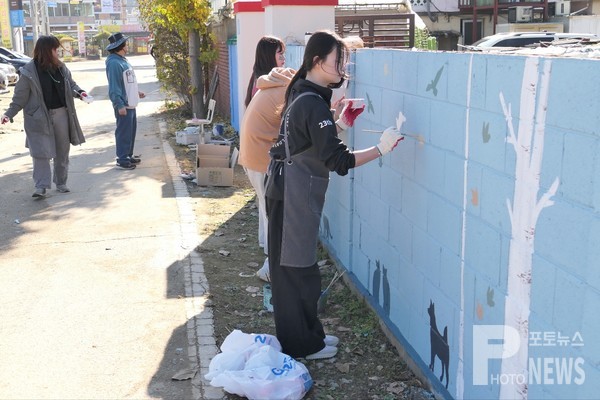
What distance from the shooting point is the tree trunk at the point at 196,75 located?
14.8 meters

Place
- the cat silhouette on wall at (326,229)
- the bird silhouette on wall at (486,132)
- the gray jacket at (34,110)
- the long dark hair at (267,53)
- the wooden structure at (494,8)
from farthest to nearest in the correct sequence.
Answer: the wooden structure at (494,8), the gray jacket at (34,110), the cat silhouette on wall at (326,229), the long dark hair at (267,53), the bird silhouette on wall at (486,132)

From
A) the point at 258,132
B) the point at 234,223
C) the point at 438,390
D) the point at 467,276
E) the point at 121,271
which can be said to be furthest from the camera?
the point at 234,223

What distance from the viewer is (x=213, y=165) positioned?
9703mm

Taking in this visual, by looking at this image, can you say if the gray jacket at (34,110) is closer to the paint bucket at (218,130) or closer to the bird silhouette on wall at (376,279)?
the paint bucket at (218,130)

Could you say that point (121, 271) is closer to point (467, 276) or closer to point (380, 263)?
point (380, 263)

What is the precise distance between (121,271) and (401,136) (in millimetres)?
3197

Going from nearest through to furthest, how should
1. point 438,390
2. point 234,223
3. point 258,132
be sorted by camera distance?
point 438,390 → point 258,132 → point 234,223

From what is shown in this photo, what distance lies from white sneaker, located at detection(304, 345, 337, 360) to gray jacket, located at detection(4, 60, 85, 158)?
5210mm

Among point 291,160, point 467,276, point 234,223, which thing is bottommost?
point 234,223

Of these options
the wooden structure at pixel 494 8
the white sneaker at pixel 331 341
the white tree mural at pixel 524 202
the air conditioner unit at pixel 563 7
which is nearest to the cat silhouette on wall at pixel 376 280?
the white sneaker at pixel 331 341

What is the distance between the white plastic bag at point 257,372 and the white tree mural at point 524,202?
4.17 feet

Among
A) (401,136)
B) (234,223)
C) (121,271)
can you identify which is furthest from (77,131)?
(401,136)

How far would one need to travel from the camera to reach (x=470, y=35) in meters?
36.8

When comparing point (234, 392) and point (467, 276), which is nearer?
point (467, 276)
